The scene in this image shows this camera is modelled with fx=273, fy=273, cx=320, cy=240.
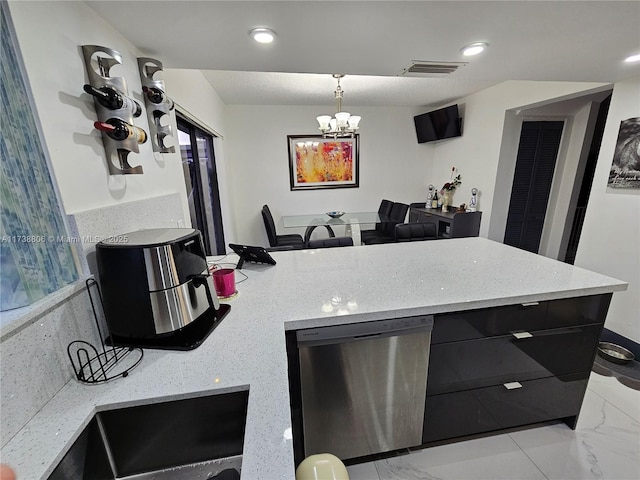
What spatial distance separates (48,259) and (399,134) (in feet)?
16.6

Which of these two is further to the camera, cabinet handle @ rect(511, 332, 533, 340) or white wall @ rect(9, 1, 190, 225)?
cabinet handle @ rect(511, 332, 533, 340)

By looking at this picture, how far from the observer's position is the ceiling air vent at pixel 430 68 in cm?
170

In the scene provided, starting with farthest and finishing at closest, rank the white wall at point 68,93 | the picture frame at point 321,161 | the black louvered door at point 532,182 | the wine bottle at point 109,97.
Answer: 1. the picture frame at point 321,161
2. the black louvered door at point 532,182
3. the wine bottle at point 109,97
4. the white wall at point 68,93

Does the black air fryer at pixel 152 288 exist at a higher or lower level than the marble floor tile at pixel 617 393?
higher

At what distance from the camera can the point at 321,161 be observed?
4.77m

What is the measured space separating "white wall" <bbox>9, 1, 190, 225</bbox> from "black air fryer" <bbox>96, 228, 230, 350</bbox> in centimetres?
21

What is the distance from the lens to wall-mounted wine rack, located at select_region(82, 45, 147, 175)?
3.11 feet

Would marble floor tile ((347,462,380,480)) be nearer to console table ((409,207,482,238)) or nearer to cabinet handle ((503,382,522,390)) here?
cabinet handle ((503,382,522,390))

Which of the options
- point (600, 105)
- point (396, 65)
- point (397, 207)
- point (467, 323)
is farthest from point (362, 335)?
point (600, 105)

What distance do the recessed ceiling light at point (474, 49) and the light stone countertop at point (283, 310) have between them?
46.4 inches

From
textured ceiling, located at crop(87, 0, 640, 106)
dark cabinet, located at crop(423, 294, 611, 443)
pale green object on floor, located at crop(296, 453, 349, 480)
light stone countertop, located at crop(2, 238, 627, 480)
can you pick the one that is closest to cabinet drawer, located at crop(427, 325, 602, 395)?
dark cabinet, located at crop(423, 294, 611, 443)

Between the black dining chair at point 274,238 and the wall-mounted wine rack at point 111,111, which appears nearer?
the wall-mounted wine rack at point 111,111

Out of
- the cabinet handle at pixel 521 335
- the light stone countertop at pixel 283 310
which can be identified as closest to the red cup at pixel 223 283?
the light stone countertop at pixel 283 310

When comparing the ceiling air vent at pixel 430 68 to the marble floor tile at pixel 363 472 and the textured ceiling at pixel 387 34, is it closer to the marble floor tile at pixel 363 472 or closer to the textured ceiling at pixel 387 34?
the textured ceiling at pixel 387 34
